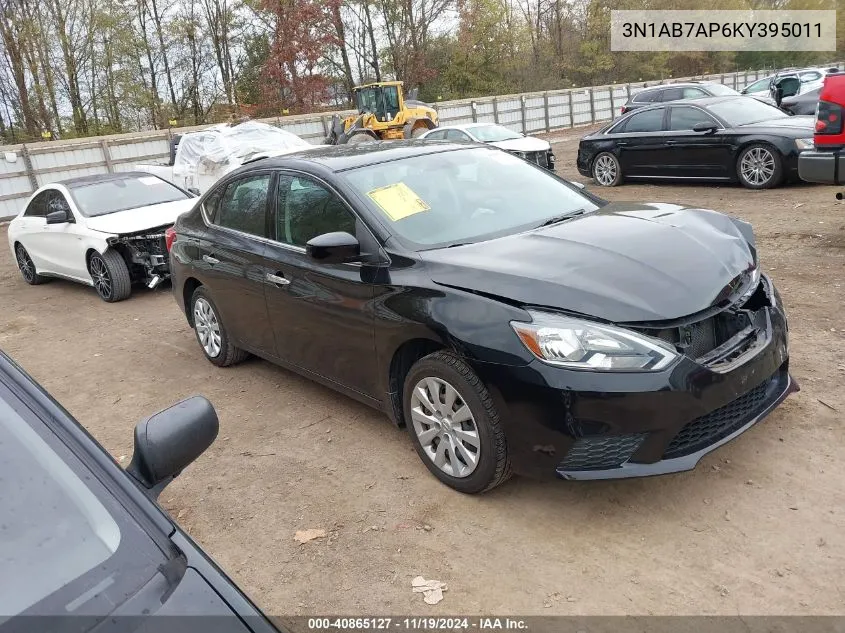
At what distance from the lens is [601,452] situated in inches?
120

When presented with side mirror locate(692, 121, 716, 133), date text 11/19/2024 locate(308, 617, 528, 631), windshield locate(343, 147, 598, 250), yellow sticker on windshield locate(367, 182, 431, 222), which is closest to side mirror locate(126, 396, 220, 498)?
date text 11/19/2024 locate(308, 617, 528, 631)

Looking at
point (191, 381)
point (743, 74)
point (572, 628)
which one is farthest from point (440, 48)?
point (572, 628)

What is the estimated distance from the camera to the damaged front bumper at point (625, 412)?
2.93m

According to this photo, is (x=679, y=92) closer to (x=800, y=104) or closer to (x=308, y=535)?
(x=800, y=104)

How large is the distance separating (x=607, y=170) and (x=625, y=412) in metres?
10.8

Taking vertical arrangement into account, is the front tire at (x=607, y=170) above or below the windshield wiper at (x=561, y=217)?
below

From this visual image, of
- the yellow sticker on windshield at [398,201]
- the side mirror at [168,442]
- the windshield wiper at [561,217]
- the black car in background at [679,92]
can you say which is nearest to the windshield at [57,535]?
the side mirror at [168,442]

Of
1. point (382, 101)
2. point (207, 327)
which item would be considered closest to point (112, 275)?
point (207, 327)

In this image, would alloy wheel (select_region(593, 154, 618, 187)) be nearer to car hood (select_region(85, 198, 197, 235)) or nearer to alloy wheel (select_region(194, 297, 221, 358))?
car hood (select_region(85, 198, 197, 235))

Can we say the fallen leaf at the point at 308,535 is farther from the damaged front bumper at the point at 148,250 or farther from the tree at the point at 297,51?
the tree at the point at 297,51

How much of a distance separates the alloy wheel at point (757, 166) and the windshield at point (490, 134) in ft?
18.4

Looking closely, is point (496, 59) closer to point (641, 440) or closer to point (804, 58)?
point (804, 58)

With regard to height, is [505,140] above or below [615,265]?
above

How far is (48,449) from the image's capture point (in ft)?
5.48
